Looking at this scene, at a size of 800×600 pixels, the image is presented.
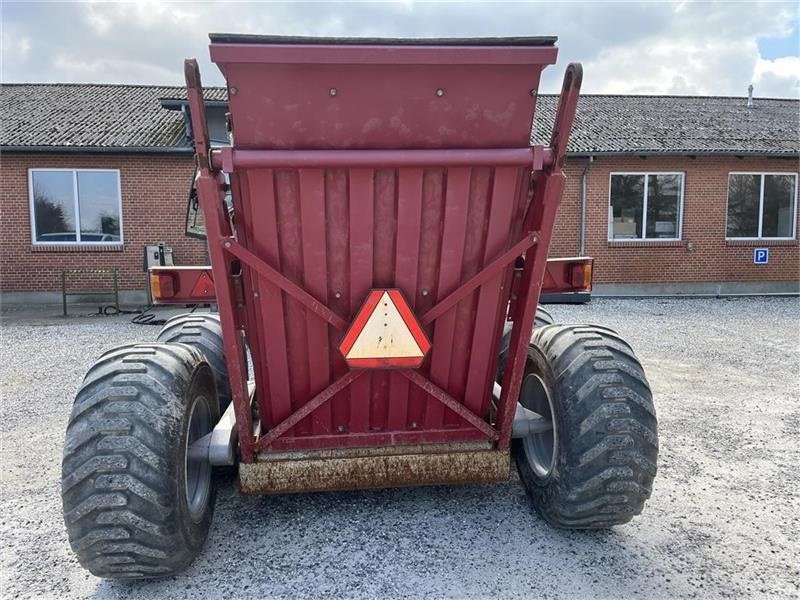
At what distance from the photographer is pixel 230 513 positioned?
329cm

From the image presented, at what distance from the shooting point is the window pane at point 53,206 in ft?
44.7

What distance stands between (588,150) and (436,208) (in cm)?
1264

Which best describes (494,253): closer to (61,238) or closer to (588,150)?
(588,150)

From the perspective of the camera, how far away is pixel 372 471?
9.71ft

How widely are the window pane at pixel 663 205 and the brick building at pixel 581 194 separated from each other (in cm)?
3

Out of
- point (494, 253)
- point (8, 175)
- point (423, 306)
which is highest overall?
point (8, 175)

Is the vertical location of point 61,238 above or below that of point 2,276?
above

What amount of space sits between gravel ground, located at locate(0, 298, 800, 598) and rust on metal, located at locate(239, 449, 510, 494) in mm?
287

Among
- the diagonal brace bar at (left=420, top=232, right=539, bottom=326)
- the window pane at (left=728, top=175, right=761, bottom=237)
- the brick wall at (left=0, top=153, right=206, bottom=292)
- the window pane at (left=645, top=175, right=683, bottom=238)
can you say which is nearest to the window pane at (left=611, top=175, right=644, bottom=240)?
the window pane at (left=645, top=175, right=683, bottom=238)

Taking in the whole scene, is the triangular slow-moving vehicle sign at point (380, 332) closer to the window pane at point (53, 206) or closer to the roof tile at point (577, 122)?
the roof tile at point (577, 122)

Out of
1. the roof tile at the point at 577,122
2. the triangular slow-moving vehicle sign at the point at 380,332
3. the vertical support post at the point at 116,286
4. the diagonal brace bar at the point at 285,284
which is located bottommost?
the vertical support post at the point at 116,286

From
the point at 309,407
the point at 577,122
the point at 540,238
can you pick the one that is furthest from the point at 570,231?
the point at 309,407

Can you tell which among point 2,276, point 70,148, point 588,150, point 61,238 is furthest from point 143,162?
point 588,150

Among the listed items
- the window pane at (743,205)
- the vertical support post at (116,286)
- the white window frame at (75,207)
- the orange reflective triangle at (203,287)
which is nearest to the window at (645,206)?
the window pane at (743,205)
